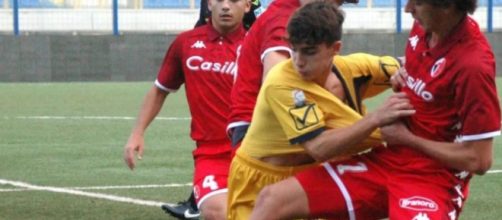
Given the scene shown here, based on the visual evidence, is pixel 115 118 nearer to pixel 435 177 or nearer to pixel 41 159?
pixel 41 159

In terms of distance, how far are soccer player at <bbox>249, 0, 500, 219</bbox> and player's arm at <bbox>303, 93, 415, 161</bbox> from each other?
89 millimetres

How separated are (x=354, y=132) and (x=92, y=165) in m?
7.15

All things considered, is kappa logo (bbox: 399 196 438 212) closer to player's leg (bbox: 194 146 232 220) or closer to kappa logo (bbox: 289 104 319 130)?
kappa logo (bbox: 289 104 319 130)

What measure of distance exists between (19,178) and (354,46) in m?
15.8

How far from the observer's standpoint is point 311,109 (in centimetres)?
588

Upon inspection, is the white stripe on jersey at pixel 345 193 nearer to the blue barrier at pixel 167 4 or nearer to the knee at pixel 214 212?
the knee at pixel 214 212

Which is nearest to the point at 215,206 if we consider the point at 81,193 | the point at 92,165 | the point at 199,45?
the point at 199,45

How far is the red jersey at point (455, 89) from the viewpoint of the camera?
560cm

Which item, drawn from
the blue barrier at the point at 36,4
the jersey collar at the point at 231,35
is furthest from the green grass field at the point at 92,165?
the blue barrier at the point at 36,4

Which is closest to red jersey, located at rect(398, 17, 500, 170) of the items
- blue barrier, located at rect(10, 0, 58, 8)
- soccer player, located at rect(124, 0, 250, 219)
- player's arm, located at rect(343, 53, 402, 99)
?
player's arm, located at rect(343, 53, 402, 99)

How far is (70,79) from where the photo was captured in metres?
26.4

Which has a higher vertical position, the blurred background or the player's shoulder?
the player's shoulder

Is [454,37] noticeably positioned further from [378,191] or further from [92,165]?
[92,165]

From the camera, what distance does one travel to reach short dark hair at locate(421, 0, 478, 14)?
5.65 m
